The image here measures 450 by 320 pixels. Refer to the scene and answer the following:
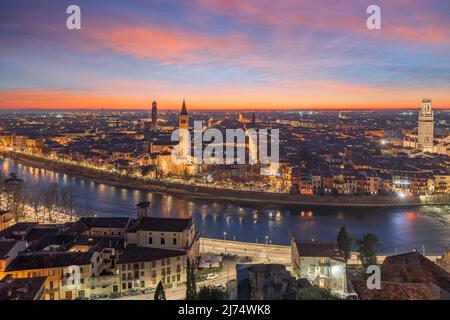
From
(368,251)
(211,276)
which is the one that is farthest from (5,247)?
(368,251)

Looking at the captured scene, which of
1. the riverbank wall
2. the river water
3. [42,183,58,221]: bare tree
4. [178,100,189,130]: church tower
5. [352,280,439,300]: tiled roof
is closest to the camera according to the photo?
[352,280,439,300]: tiled roof

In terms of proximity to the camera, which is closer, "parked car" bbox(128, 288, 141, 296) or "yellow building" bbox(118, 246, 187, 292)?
"parked car" bbox(128, 288, 141, 296)

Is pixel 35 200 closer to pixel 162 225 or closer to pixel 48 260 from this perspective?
pixel 162 225

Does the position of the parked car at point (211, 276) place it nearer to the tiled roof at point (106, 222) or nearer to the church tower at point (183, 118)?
the tiled roof at point (106, 222)

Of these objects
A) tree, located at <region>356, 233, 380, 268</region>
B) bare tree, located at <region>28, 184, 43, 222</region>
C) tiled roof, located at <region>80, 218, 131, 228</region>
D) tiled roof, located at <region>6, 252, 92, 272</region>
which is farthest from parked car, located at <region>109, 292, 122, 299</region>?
bare tree, located at <region>28, 184, 43, 222</region>

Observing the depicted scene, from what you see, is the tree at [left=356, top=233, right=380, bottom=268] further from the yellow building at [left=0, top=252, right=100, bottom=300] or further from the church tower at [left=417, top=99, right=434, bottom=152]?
the church tower at [left=417, top=99, right=434, bottom=152]

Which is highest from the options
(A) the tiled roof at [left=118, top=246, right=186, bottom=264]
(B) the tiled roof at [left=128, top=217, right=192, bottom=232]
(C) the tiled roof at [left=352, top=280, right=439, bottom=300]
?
(C) the tiled roof at [left=352, top=280, right=439, bottom=300]
